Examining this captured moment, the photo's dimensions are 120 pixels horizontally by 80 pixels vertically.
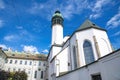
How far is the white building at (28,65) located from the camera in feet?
126

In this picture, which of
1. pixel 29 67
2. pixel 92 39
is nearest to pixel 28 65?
pixel 29 67

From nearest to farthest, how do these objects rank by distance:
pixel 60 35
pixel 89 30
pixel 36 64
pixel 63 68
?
pixel 89 30 < pixel 63 68 < pixel 60 35 < pixel 36 64

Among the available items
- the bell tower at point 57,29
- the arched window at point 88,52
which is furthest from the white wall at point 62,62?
the bell tower at point 57,29

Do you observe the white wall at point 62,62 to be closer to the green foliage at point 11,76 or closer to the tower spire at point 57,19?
the green foliage at point 11,76

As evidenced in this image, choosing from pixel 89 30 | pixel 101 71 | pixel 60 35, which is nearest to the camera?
pixel 101 71

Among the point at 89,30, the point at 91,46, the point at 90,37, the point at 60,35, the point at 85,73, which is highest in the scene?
the point at 60,35

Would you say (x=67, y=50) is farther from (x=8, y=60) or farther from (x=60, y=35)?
(x=8, y=60)

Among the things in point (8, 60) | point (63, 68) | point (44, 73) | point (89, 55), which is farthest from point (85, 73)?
point (8, 60)

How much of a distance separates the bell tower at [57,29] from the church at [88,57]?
4.04 feet

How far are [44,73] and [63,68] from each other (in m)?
17.6

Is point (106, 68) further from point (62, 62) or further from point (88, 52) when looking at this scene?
point (62, 62)

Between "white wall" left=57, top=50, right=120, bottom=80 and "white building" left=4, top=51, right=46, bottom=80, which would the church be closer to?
"white wall" left=57, top=50, right=120, bottom=80

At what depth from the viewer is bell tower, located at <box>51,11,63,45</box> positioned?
3666 cm

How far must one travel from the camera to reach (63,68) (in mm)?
24703
